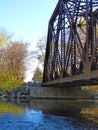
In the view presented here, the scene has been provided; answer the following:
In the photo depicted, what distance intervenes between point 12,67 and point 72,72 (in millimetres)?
56216

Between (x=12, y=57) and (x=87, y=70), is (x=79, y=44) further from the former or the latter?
(x=12, y=57)

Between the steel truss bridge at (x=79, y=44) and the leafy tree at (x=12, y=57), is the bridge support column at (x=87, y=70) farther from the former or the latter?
the leafy tree at (x=12, y=57)

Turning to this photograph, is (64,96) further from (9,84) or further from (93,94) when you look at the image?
(9,84)

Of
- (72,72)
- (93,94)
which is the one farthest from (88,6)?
(93,94)

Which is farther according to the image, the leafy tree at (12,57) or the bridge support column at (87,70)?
the leafy tree at (12,57)

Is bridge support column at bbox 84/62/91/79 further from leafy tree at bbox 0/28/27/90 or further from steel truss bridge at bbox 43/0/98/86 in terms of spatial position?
leafy tree at bbox 0/28/27/90

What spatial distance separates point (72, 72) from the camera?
140 ft

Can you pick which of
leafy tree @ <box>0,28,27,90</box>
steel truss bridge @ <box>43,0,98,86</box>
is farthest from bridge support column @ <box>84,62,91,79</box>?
leafy tree @ <box>0,28,27,90</box>

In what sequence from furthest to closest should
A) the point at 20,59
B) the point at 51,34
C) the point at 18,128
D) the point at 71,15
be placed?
1. the point at 20,59
2. the point at 51,34
3. the point at 71,15
4. the point at 18,128

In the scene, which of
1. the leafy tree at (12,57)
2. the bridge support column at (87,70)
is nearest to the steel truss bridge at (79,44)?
the bridge support column at (87,70)

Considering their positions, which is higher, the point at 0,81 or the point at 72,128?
the point at 0,81

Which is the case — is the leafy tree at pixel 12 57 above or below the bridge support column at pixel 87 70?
above

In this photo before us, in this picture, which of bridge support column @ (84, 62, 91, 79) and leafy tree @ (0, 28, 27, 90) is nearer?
bridge support column @ (84, 62, 91, 79)

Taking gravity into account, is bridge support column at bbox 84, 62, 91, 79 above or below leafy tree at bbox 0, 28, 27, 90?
below
